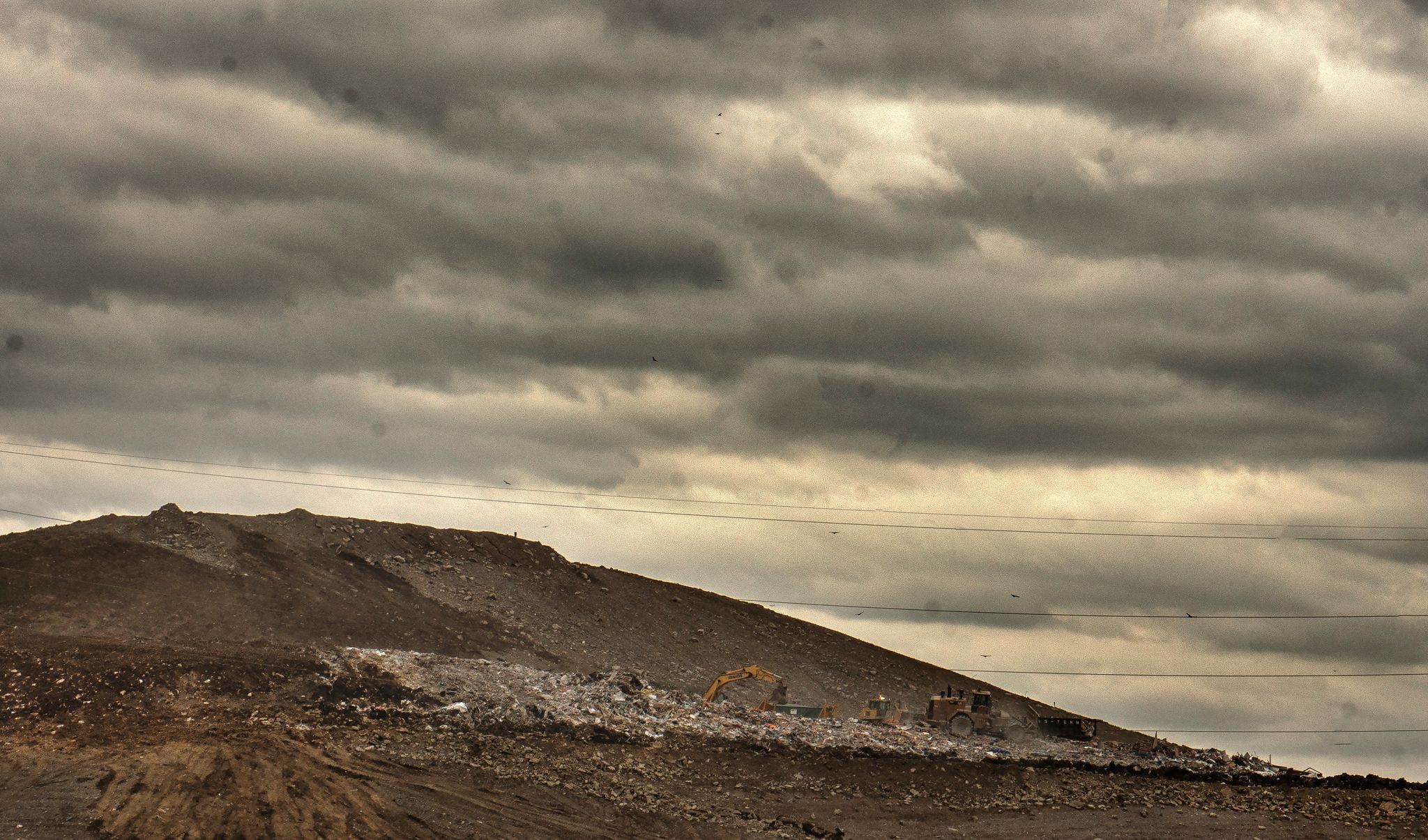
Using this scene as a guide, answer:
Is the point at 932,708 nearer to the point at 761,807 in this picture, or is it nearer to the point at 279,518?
the point at 761,807

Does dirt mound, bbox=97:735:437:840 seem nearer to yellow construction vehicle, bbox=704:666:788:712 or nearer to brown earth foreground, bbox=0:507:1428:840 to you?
brown earth foreground, bbox=0:507:1428:840

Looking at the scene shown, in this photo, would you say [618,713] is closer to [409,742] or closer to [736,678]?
[409,742]

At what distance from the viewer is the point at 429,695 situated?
42.9 meters

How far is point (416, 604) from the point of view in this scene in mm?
63188

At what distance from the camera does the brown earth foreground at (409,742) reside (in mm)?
29906

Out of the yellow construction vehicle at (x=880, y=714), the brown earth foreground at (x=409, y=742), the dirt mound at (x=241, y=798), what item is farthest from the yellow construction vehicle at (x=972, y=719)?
the dirt mound at (x=241, y=798)

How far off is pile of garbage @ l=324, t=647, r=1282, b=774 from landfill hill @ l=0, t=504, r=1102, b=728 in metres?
6.18

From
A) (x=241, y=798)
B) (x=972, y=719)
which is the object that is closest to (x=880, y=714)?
(x=972, y=719)

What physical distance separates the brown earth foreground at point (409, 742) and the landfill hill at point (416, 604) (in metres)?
0.19

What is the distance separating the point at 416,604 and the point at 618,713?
822 inches

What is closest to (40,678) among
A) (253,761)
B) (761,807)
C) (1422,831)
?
(253,761)

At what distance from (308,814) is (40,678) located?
14.8m

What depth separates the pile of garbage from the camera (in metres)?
42.0

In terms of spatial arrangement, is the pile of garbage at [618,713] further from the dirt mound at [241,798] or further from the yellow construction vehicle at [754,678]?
the dirt mound at [241,798]
